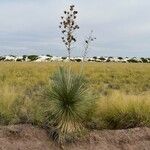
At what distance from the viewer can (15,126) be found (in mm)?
12125

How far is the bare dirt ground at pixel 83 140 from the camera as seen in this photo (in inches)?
465

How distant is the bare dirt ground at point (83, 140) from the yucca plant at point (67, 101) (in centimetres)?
32

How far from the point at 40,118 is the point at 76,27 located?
211cm

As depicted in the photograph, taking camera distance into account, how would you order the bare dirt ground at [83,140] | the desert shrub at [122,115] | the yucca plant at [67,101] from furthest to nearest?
the desert shrub at [122,115], the yucca plant at [67,101], the bare dirt ground at [83,140]

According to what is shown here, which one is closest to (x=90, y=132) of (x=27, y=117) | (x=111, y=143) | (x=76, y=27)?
(x=111, y=143)

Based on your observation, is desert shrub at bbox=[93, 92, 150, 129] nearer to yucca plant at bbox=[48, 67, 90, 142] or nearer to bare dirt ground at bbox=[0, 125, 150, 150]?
bare dirt ground at bbox=[0, 125, 150, 150]

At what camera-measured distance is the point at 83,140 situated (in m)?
12.3

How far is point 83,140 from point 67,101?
91 cm

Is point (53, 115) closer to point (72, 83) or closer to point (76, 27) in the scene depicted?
point (72, 83)

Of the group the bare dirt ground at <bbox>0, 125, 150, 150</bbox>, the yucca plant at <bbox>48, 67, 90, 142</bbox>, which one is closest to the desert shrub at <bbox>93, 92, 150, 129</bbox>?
the bare dirt ground at <bbox>0, 125, 150, 150</bbox>

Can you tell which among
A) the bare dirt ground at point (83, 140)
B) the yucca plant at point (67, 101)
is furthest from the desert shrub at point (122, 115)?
the yucca plant at point (67, 101)

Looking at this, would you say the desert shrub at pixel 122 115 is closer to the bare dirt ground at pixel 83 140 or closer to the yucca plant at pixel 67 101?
the bare dirt ground at pixel 83 140

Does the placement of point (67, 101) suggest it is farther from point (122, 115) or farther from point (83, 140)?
point (122, 115)

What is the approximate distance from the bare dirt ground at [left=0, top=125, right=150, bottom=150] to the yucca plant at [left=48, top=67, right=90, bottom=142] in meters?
0.32
